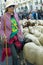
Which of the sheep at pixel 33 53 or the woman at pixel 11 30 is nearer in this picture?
the sheep at pixel 33 53

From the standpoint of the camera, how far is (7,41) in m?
3.00

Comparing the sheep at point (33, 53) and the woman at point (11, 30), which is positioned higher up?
the woman at point (11, 30)

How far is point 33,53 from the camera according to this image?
9.72ft

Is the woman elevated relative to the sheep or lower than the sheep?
elevated

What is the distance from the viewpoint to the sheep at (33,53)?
2.86 metres

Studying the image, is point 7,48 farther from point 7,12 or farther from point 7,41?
point 7,12

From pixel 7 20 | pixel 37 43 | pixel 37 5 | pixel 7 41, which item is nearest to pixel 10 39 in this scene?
pixel 7 41

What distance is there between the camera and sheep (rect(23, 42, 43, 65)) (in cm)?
286

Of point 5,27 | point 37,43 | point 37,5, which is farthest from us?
point 37,5

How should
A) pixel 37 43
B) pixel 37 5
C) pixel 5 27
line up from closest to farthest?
pixel 5 27 < pixel 37 43 < pixel 37 5

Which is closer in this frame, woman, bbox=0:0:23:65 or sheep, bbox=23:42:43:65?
sheep, bbox=23:42:43:65

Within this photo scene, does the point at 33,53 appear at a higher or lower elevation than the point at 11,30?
lower

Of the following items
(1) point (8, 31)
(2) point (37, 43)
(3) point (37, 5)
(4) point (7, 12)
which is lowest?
(3) point (37, 5)

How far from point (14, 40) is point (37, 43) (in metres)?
0.45
